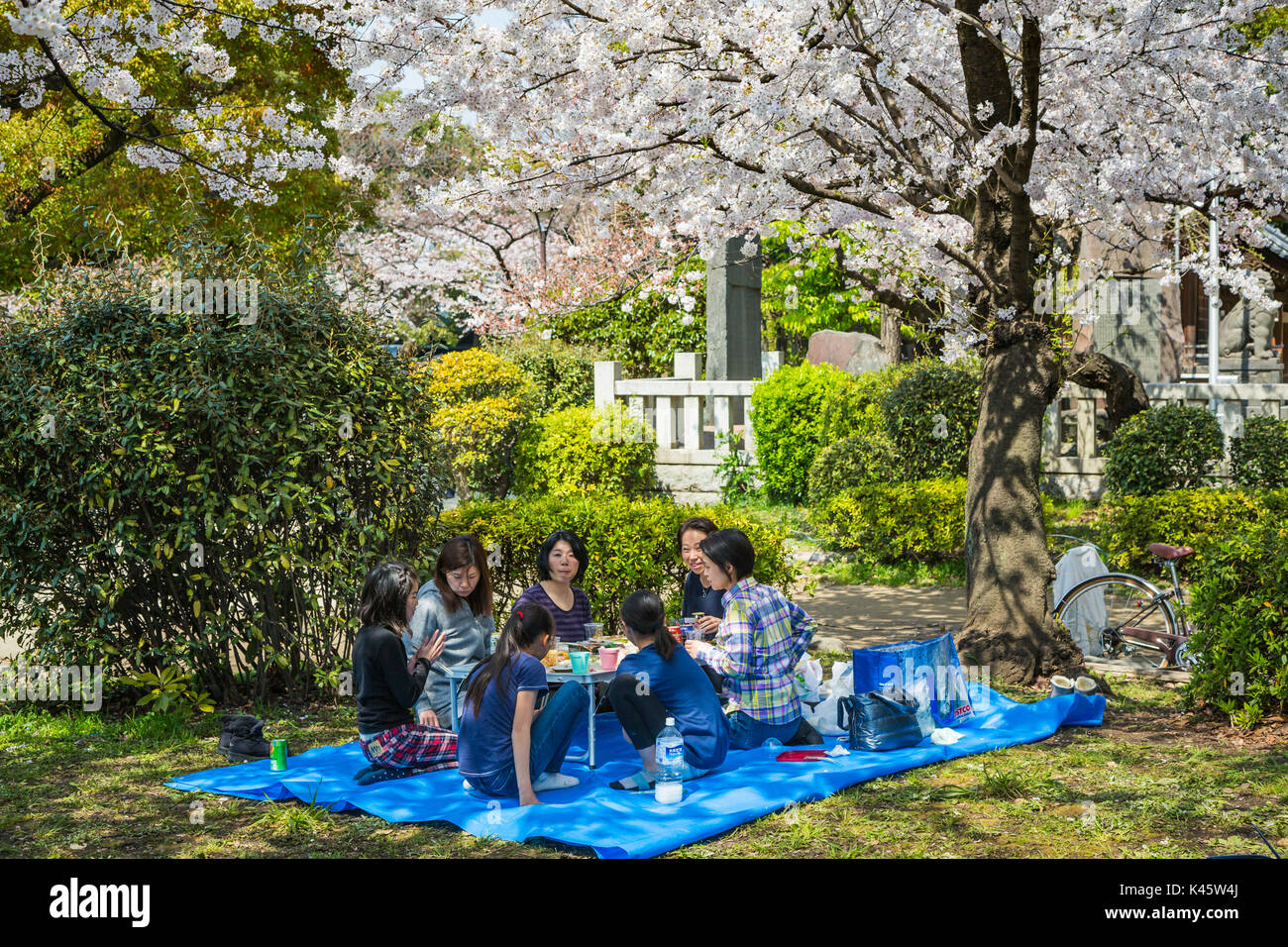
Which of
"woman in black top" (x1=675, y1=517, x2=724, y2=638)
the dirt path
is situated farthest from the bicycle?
"woman in black top" (x1=675, y1=517, x2=724, y2=638)

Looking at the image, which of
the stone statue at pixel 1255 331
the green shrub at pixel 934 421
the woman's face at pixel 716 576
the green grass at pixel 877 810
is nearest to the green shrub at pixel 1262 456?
the green shrub at pixel 934 421

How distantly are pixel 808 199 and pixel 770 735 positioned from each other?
15.6 feet

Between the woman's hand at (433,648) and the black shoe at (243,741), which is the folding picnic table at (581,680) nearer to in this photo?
the woman's hand at (433,648)

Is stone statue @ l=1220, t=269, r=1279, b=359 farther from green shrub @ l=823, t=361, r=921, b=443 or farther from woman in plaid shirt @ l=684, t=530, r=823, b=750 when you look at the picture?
woman in plaid shirt @ l=684, t=530, r=823, b=750

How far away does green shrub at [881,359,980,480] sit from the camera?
13.2m

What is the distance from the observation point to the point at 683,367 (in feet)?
52.7

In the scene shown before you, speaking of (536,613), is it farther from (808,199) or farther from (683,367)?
(683,367)

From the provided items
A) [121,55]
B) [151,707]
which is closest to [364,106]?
[121,55]

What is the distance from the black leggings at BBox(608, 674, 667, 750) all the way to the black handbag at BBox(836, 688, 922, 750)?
1.23 meters

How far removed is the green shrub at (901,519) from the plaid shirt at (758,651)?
5.94m

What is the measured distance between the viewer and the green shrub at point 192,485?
275 inches

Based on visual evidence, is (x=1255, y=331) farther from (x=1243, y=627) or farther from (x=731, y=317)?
(x=1243, y=627)

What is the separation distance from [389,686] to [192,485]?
198 cm

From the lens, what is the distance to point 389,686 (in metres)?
6.02
